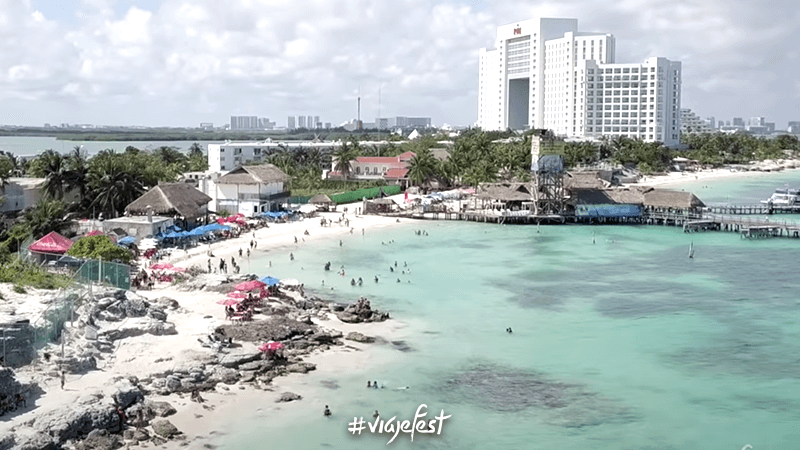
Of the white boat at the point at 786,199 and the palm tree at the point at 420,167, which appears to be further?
the palm tree at the point at 420,167

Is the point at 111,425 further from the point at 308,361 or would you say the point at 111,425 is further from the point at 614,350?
the point at 614,350

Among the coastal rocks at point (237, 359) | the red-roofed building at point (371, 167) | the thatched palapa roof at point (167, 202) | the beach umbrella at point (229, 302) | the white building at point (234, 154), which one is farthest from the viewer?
the white building at point (234, 154)

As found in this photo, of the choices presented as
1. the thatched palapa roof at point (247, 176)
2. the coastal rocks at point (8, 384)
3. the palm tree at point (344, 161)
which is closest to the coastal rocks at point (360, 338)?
the coastal rocks at point (8, 384)

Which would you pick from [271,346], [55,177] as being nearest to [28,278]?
[271,346]

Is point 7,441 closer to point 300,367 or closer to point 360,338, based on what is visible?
point 300,367

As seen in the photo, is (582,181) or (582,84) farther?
(582,84)

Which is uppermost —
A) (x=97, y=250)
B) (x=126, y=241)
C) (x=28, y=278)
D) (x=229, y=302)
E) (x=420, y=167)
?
(x=420, y=167)

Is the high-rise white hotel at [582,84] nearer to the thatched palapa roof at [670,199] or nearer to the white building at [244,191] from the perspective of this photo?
the thatched palapa roof at [670,199]
